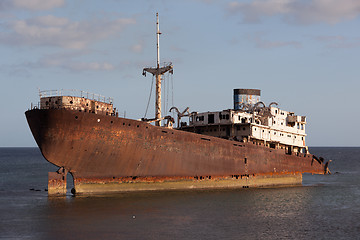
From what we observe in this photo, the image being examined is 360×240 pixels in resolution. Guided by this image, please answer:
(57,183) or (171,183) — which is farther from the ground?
Answer: (57,183)

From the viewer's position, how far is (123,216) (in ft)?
82.2

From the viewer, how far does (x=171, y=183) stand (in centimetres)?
3475

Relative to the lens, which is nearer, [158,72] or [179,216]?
[179,216]

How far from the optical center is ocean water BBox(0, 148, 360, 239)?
21.7m

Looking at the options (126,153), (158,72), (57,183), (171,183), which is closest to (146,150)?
(126,153)

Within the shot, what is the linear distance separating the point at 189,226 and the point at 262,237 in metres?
3.95

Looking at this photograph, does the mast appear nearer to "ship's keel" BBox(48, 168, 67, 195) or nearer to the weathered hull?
the weathered hull

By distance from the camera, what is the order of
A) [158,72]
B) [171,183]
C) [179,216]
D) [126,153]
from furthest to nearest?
[158,72] → [171,183] → [126,153] → [179,216]

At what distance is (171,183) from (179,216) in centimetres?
906

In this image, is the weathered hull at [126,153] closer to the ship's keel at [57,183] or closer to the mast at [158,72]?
the ship's keel at [57,183]

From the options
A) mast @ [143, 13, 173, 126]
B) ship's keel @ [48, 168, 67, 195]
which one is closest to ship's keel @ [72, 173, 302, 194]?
ship's keel @ [48, 168, 67, 195]

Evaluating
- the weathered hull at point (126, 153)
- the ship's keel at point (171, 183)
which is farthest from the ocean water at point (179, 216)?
the weathered hull at point (126, 153)

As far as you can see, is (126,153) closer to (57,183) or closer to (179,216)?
(57,183)

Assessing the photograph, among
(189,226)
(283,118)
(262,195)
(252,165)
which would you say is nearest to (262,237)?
(189,226)
